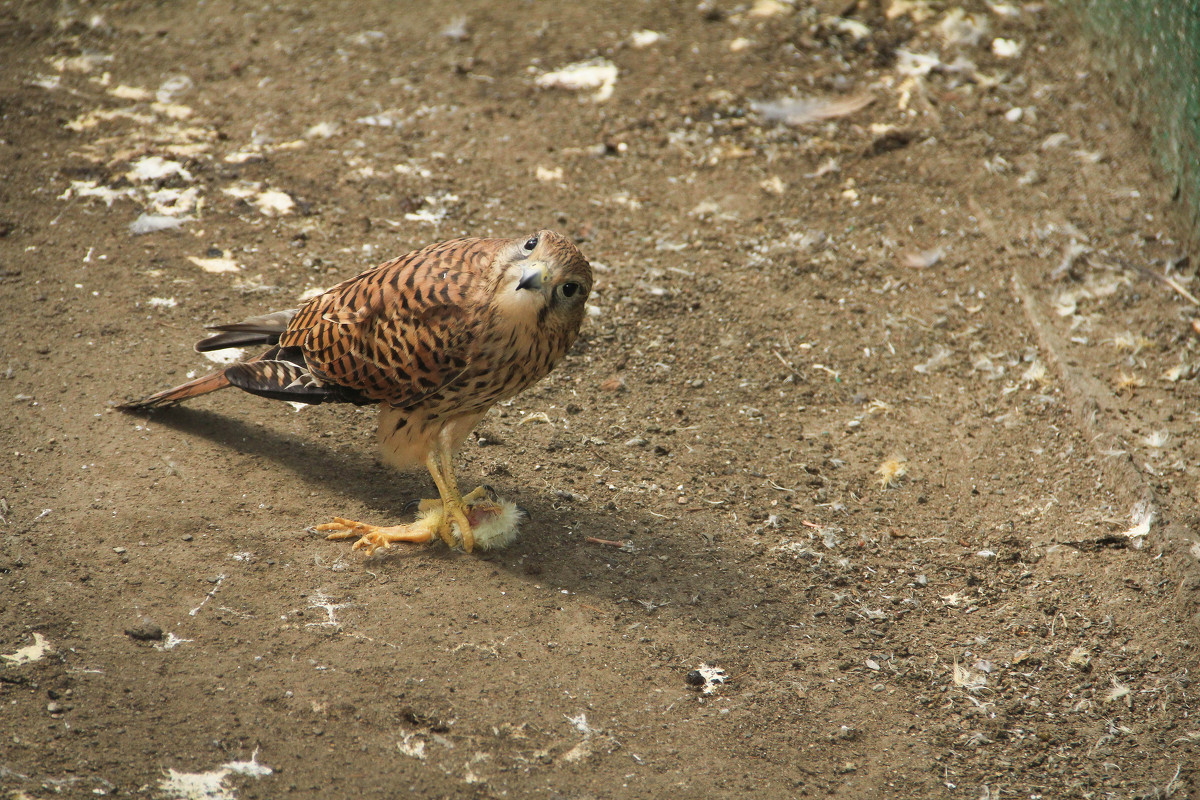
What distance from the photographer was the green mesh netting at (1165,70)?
446cm

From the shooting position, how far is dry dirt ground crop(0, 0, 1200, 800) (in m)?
2.56

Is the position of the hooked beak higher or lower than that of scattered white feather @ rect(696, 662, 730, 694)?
higher

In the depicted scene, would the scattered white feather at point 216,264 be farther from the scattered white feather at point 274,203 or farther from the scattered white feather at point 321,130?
the scattered white feather at point 321,130

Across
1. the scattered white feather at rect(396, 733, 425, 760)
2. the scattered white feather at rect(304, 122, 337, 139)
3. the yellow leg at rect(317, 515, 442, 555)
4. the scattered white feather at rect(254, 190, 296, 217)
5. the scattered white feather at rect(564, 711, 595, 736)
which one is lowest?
the scattered white feather at rect(564, 711, 595, 736)

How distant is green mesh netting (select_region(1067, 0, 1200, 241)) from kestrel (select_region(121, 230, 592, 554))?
3.34m

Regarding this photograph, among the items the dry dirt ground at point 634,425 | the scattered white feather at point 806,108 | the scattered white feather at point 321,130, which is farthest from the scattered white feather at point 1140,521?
the scattered white feather at point 321,130

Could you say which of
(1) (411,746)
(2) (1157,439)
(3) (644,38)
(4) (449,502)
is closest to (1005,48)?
(3) (644,38)

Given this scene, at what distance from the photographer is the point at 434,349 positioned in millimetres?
2861

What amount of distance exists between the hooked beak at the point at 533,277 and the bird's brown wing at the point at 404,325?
0.54ft

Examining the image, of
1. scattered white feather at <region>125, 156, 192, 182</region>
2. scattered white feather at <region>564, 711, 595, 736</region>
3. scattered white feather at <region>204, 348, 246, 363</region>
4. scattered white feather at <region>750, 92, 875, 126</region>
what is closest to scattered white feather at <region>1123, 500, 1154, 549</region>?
scattered white feather at <region>564, 711, 595, 736</region>

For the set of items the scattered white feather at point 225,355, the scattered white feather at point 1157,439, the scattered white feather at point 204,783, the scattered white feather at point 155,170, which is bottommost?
the scattered white feather at point 1157,439

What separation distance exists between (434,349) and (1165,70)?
4060 millimetres

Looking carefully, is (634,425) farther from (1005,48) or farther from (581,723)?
(1005,48)

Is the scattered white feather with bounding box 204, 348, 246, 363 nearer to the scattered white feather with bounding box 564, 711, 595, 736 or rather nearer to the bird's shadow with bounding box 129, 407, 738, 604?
the bird's shadow with bounding box 129, 407, 738, 604
